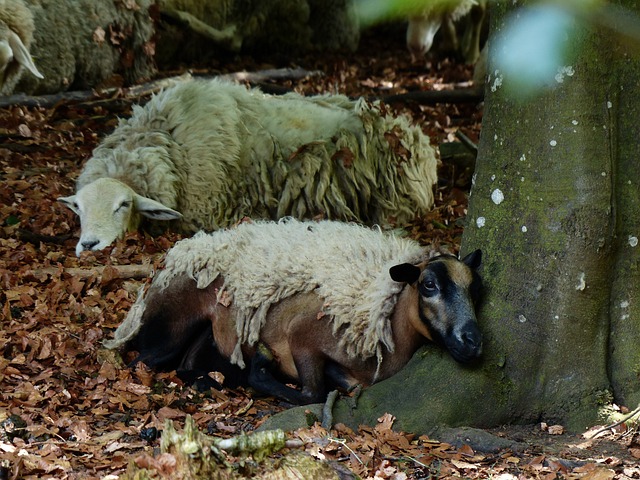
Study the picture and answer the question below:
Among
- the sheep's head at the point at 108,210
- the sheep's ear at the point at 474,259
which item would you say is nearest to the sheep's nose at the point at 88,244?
the sheep's head at the point at 108,210

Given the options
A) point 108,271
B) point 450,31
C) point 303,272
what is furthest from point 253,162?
point 450,31

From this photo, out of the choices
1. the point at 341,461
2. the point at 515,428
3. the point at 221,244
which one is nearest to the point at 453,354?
the point at 515,428

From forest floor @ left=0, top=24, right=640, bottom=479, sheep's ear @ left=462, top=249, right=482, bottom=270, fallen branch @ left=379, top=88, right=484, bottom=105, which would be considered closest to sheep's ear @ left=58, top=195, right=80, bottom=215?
forest floor @ left=0, top=24, right=640, bottom=479

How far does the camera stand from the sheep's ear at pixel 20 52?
32.9 ft

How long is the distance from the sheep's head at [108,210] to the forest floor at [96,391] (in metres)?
0.16

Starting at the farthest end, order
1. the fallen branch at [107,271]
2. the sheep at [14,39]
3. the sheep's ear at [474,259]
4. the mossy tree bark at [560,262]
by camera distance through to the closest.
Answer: the sheep at [14,39] < the fallen branch at [107,271] < the sheep's ear at [474,259] < the mossy tree bark at [560,262]

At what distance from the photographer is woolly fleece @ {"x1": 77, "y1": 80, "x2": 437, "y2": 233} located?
28.7ft

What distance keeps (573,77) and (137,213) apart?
15.9ft

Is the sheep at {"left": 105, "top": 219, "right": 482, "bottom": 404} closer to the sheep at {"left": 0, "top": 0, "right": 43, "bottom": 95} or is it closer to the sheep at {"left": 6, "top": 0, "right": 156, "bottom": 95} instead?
the sheep at {"left": 0, "top": 0, "right": 43, "bottom": 95}

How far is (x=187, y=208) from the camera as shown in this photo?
28.8 feet

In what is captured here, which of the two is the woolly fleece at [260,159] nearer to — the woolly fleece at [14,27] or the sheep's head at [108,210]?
the sheep's head at [108,210]

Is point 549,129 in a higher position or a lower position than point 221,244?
higher

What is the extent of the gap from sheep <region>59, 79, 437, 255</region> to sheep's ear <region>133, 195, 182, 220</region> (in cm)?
1

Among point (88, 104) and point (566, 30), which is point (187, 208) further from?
point (566, 30)
